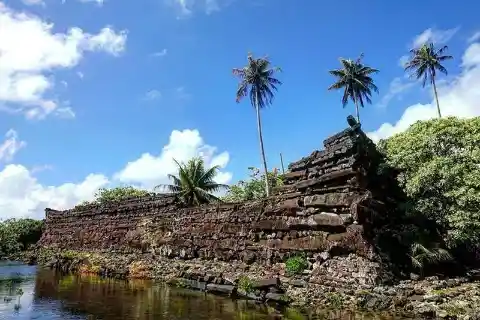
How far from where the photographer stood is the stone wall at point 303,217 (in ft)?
48.8

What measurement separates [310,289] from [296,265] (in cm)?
180

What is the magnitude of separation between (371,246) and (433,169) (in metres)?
6.48

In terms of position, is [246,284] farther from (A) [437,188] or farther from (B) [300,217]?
(A) [437,188]

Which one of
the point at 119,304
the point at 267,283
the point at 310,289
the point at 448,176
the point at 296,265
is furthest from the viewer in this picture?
the point at 448,176

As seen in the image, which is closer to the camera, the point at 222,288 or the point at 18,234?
the point at 222,288

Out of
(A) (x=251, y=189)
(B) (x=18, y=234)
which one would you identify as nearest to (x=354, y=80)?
(A) (x=251, y=189)

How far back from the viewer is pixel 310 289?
13820mm

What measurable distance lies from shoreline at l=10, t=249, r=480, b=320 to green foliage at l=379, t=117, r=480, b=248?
3.64 meters

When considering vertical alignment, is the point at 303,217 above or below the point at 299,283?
A: above

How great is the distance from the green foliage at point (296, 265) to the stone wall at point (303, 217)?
319mm

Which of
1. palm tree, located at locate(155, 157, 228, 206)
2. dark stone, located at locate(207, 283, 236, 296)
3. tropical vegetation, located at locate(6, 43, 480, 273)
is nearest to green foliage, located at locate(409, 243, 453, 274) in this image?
tropical vegetation, located at locate(6, 43, 480, 273)

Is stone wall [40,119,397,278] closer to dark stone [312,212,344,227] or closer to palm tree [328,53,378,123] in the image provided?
dark stone [312,212,344,227]

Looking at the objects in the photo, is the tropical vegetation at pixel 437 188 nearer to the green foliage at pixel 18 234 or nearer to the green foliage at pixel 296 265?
the green foliage at pixel 296 265

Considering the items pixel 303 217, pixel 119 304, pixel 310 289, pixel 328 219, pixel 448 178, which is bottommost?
pixel 119 304
